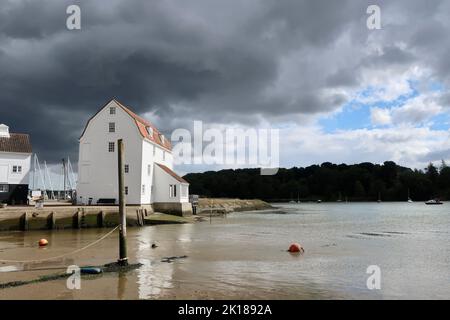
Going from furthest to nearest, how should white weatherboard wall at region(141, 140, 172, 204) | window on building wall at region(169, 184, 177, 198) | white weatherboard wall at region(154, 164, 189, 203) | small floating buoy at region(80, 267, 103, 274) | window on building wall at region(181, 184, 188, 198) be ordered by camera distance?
window on building wall at region(181, 184, 188, 198) → window on building wall at region(169, 184, 177, 198) → white weatherboard wall at region(154, 164, 189, 203) → white weatherboard wall at region(141, 140, 172, 204) → small floating buoy at region(80, 267, 103, 274)

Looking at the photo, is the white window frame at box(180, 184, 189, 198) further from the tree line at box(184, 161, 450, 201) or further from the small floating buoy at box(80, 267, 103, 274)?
the tree line at box(184, 161, 450, 201)

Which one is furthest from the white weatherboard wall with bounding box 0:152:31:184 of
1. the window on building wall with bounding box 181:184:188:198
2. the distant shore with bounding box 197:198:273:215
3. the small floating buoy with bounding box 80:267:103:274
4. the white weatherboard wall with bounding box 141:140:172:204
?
the small floating buoy with bounding box 80:267:103:274

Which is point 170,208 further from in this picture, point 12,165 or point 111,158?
point 12,165

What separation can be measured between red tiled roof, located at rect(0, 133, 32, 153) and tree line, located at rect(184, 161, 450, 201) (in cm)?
11771

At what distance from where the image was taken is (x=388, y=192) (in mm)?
179000

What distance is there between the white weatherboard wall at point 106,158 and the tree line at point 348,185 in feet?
391

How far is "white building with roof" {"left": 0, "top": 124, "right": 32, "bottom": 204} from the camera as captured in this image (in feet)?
145

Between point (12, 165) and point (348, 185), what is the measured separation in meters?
171

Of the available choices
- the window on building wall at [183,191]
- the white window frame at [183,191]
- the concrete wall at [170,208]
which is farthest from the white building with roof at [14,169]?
the window on building wall at [183,191]

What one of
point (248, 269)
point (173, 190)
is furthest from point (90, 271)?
point (173, 190)

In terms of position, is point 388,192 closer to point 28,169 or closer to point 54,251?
point 28,169

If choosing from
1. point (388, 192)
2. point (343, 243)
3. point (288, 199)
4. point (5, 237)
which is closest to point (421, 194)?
point (388, 192)

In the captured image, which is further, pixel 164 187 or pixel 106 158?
pixel 164 187

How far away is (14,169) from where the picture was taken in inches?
1758
